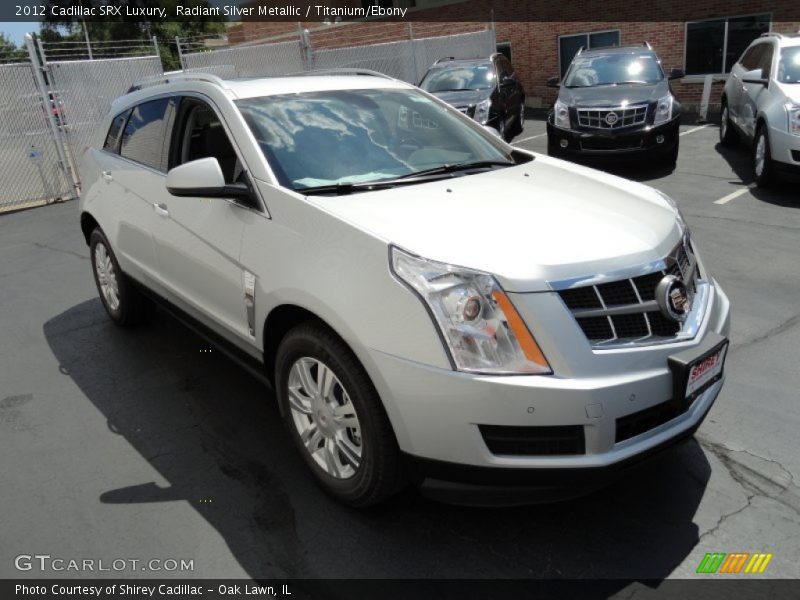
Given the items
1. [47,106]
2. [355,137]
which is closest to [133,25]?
[47,106]

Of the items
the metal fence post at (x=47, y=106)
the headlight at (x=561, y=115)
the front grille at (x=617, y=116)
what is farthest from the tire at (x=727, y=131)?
the metal fence post at (x=47, y=106)

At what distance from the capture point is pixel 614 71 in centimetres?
1077

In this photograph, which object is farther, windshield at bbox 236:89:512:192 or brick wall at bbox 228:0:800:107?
brick wall at bbox 228:0:800:107

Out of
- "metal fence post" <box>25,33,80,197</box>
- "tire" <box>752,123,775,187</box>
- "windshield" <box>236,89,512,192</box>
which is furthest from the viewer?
"metal fence post" <box>25,33,80,197</box>

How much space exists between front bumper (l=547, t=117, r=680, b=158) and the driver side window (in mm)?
6847

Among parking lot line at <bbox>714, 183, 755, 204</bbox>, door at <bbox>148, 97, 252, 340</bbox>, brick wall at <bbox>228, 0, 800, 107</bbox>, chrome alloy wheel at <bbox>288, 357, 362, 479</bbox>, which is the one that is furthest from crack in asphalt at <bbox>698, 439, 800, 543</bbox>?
brick wall at <bbox>228, 0, 800, 107</bbox>

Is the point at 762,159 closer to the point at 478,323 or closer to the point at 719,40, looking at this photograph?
the point at 478,323

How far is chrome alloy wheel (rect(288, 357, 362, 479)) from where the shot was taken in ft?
9.20

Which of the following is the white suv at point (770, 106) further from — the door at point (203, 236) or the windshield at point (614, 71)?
the door at point (203, 236)

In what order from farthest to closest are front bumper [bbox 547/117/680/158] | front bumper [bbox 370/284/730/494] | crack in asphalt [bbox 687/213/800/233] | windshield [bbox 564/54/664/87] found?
windshield [bbox 564/54/664/87] → front bumper [bbox 547/117/680/158] → crack in asphalt [bbox 687/213/800/233] → front bumper [bbox 370/284/730/494]

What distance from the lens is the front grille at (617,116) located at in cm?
943

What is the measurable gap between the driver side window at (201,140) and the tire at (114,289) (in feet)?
4.04

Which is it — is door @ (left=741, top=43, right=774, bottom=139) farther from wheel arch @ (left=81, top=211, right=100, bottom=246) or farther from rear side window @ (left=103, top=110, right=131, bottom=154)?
wheel arch @ (left=81, top=211, right=100, bottom=246)

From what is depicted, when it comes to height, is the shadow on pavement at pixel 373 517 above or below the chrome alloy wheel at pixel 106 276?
below
